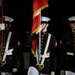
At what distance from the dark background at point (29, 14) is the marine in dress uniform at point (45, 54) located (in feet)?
1.42

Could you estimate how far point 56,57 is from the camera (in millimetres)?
5449

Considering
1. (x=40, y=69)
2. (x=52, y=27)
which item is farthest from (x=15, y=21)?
(x=40, y=69)

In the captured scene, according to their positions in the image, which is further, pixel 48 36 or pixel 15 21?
pixel 15 21

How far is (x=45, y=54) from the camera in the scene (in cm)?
516

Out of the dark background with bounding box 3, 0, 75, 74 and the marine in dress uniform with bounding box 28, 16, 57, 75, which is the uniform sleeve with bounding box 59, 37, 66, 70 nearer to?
the marine in dress uniform with bounding box 28, 16, 57, 75

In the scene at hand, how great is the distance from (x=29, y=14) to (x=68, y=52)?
3.20ft

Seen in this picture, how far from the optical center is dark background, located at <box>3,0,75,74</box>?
5.66 metres

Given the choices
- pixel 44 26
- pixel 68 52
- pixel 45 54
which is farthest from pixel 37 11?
pixel 68 52

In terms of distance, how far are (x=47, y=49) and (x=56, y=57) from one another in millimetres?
314

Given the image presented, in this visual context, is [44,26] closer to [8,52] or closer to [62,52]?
[62,52]

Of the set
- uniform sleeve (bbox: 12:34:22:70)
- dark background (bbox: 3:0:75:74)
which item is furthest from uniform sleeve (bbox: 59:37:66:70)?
uniform sleeve (bbox: 12:34:22:70)

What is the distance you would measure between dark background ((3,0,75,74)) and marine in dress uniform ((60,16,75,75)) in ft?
1.28

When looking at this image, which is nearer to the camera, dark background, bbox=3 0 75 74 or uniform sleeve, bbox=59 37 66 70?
uniform sleeve, bbox=59 37 66 70

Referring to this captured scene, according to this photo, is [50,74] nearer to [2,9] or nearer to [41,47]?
[41,47]
